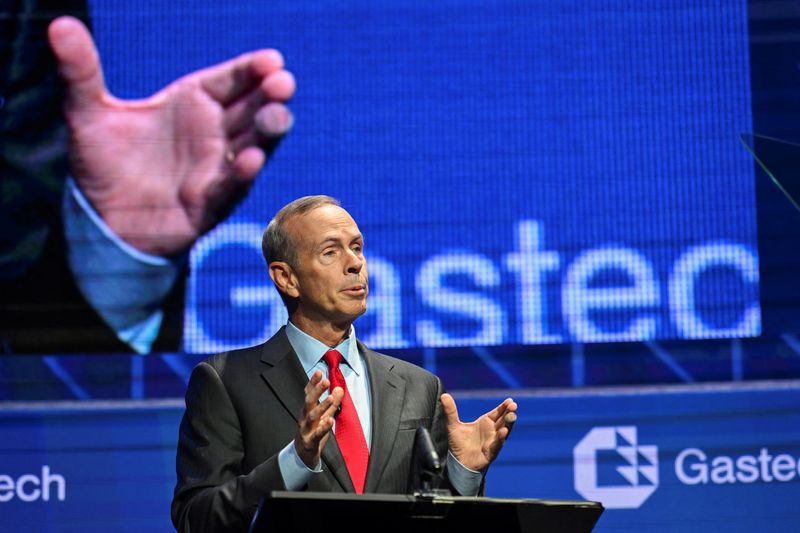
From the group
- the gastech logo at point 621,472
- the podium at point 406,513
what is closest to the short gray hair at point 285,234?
the podium at point 406,513

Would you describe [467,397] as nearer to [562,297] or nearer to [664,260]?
[562,297]

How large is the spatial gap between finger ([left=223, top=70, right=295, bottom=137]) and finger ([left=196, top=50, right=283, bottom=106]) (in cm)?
2

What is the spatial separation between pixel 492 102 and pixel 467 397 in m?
1.06

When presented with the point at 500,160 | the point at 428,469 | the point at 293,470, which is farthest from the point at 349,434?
the point at 500,160

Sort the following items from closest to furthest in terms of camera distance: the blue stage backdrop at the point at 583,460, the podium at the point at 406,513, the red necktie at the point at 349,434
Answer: the podium at the point at 406,513
the red necktie at the point at 349,434
the blue stage backdrop at the point at 583,460

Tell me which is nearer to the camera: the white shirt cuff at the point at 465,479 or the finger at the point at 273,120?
the white shirt cuff at the point at 465,479

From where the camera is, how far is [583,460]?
3961 millimetres

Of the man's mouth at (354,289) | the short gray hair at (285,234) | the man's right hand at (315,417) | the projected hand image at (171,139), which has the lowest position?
the man's right hand at (315,417)

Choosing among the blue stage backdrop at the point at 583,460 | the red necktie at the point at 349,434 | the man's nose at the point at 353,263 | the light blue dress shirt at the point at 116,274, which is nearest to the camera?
the red necktie at the point at 349,434

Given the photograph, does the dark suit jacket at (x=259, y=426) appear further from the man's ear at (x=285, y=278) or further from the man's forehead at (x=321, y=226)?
the man's forehead at (x=321, y=226)

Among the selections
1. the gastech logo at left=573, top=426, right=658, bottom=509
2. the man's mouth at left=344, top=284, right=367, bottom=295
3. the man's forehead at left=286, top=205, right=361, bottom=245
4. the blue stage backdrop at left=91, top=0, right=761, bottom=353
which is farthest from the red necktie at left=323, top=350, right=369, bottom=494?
the gastech logo at left=573, top=426, right=658, bottom=509

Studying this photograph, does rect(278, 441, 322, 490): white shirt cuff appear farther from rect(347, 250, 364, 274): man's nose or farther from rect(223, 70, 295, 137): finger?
rect(223, 70, 295, 137): finger

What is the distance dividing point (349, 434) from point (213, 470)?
0.29 meters

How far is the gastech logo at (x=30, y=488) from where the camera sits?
397cm
